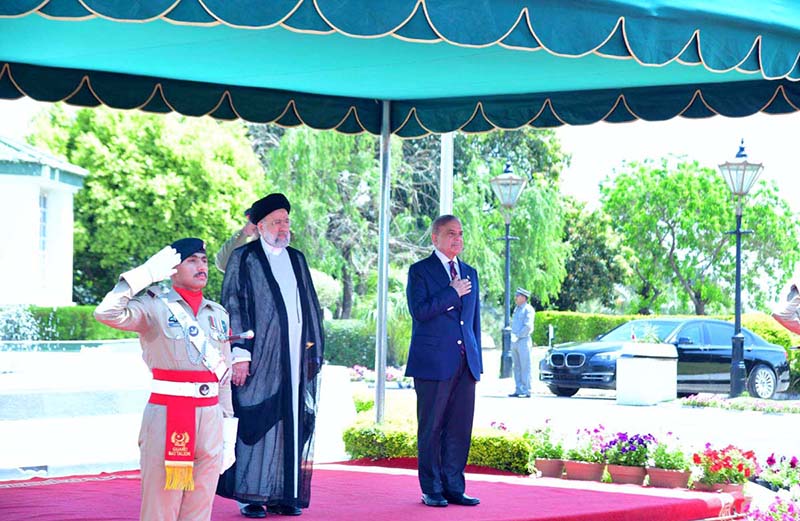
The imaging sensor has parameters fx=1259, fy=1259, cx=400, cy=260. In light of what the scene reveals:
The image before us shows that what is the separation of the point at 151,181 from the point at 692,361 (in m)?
18.4

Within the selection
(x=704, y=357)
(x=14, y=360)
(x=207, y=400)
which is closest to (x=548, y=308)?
(x=704, y=357)

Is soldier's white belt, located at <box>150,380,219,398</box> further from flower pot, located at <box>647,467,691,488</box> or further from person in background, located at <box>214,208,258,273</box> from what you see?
flower pot, located at <box>647,467,691,488</box>

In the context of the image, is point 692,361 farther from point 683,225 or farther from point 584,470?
point 683,225

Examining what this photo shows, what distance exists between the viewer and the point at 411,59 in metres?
8.13

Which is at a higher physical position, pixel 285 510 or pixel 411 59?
pixel 411 59

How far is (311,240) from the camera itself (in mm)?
34156

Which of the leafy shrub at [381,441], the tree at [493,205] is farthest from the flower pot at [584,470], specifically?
the tree at [493,205]

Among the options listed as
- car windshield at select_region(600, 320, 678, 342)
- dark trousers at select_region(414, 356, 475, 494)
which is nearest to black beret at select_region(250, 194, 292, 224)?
dark trousers at select_region(414, 356, 475, 494)

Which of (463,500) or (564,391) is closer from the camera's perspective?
(463,500)

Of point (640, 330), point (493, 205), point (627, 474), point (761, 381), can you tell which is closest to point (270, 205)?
point (627, 474)

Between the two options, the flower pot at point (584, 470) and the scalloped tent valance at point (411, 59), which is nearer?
the scalloped tent valance at point (411, 59)

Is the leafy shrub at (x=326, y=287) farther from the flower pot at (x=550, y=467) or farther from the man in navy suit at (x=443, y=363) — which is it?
the man in navy suit at (x=443, y=363)

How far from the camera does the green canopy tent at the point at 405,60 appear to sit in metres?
5.64

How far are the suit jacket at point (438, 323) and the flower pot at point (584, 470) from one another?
2007 mm
